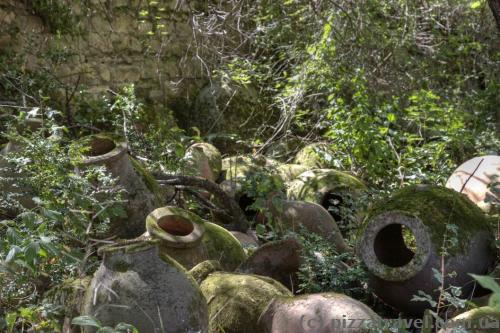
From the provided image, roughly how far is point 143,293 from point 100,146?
6.41 feet

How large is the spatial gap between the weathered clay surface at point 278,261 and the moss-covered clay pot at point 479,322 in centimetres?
101

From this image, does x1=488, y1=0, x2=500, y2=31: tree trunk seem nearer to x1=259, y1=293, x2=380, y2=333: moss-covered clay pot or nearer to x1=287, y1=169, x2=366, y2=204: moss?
x1=259, y1=293, x2=380, y2=333: moss-covered clay pot

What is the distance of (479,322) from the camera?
2.68 meters

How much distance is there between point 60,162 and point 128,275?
1.24 metres

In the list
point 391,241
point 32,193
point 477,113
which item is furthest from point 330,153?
point 32,193

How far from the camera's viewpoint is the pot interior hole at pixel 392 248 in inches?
155

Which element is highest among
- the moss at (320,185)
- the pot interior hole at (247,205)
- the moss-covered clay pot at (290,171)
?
the moss at (320,185)

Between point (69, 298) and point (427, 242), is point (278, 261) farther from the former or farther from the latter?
point (69, 298)

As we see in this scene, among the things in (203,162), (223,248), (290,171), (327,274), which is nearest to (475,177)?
(290,171)

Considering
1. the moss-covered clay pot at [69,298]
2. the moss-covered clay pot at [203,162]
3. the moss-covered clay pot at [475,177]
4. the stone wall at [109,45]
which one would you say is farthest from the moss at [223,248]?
the stone wall at [109,45]

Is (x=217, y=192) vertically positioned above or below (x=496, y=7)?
below

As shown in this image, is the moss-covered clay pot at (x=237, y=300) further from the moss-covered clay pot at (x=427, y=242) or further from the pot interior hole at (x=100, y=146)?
the pot interior hole at (x=100, y=146)

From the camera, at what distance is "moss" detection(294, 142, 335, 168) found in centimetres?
621

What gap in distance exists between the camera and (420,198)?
369 cm
